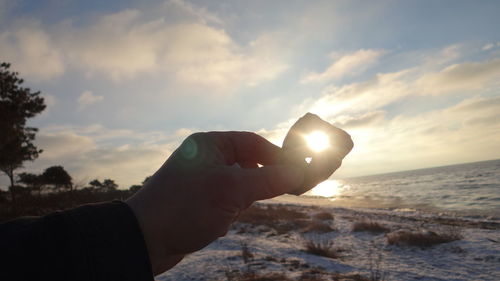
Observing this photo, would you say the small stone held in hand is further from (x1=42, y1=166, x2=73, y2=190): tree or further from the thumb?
(x1=42, y1=166, x2=73, y2=190): tree

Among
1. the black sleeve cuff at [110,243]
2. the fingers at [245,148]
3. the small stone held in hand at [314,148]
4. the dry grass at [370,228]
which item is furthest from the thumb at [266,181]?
the dry grass at [370,228]

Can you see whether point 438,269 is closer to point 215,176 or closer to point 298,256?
point 298,256

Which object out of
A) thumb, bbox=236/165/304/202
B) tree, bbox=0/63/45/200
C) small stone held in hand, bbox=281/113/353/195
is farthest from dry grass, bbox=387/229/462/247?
tree, bbox=0/63/45/200

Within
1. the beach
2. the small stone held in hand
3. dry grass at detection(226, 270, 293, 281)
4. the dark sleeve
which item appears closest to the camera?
the dark sleeve

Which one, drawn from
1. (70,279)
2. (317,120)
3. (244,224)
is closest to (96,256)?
(70,279)

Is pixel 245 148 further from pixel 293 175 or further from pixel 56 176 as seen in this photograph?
pixel 56 176

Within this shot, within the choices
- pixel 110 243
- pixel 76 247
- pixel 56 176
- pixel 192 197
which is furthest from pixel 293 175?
pixel 56 176
